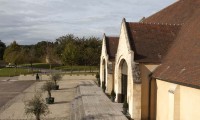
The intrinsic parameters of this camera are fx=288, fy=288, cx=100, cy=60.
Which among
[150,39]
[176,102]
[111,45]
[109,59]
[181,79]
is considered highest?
[111,45]

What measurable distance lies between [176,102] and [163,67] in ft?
12.5

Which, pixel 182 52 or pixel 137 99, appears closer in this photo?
pixel 182 52

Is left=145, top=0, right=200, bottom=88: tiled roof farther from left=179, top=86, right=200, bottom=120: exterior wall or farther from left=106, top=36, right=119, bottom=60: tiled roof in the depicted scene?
left=106, top=36, right=119, bottom=60: tiled roof

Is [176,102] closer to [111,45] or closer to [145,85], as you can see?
[145,85]

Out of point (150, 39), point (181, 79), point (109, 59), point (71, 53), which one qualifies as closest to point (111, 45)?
point (109, 59)

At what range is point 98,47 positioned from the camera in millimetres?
83625

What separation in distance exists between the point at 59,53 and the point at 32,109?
76.7 meters

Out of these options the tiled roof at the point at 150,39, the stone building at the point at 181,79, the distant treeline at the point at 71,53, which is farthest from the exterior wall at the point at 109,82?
the distant treeline at the point at 71,53

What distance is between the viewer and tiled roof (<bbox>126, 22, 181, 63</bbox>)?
20.5 meters

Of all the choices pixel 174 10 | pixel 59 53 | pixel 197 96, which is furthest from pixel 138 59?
pixel 59 53

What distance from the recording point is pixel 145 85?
19766 millimetres

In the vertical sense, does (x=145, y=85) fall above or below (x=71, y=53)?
below

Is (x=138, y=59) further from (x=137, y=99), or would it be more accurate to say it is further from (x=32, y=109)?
(x=32, y=109)

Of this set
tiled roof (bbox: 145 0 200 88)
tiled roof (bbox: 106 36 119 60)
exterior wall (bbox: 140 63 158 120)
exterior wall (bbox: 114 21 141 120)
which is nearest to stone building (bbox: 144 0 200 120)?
tiled roof (bbox: 145 0 200 88)
